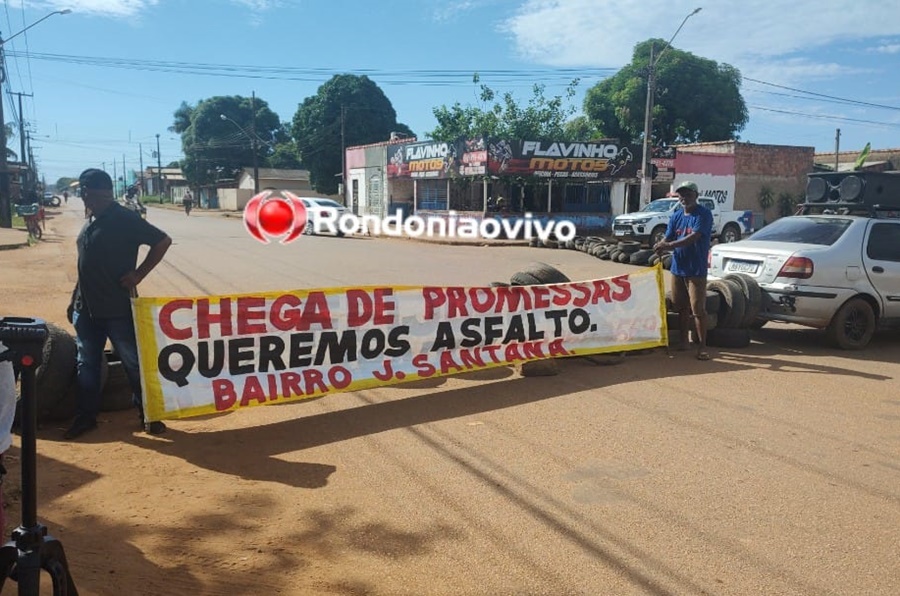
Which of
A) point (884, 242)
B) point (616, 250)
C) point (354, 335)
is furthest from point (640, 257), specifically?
point (354, 335)

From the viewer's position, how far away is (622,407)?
18.8 ft

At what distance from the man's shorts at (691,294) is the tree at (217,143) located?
70.2 m

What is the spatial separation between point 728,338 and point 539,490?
15.6ft

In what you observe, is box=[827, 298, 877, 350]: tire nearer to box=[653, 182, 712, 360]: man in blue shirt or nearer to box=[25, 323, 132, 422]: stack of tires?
box=[653, 182, 712, 360]: man in blue shirt

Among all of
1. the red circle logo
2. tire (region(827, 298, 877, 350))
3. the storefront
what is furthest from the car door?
the storefront

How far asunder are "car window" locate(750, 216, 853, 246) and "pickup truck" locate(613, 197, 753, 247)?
13.1 meters

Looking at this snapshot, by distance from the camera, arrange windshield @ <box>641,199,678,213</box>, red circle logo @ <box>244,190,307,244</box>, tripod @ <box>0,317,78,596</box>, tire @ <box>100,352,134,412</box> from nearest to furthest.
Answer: tripod @ <box>0,317,78,596</box> → tire @ <box>100,352,134,412</box> → windshield @ <box>641,199,678,213</box> → red circle logo @ <box>244,190,307,244</box>

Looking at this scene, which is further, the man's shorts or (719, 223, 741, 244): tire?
(719, 223, 741, 244): tire

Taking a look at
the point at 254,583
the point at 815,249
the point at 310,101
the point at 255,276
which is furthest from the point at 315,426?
the point at 310,101

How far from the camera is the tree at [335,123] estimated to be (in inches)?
2180

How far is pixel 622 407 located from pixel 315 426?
260cm

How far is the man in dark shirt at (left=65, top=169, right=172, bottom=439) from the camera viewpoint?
15.6 feet

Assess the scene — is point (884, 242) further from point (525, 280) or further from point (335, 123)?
point (335, 123)

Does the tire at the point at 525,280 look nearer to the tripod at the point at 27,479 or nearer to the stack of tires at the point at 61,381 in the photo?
the stack of tires at the point at 61,381
